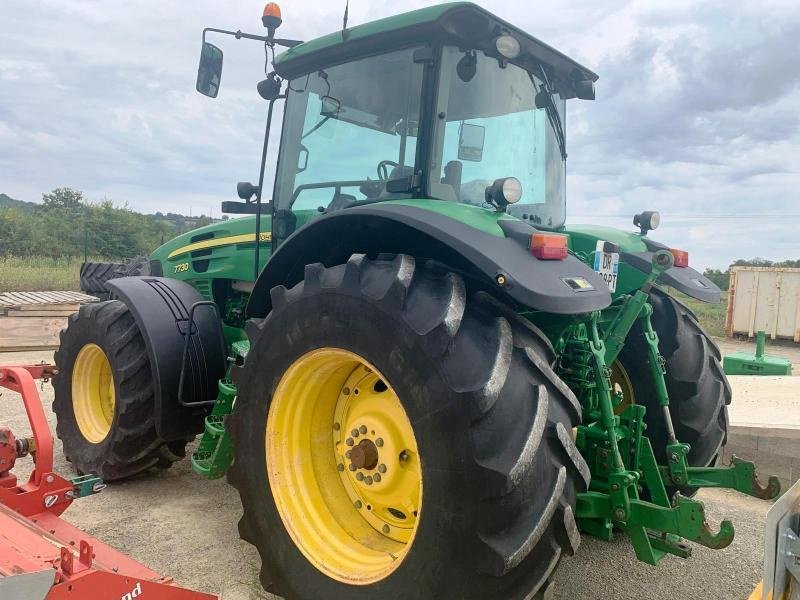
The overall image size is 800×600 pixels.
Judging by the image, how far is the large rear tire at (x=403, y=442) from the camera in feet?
6.14

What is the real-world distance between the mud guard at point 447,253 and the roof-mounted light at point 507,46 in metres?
0.80

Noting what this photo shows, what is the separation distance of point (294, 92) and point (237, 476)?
2.03 meters

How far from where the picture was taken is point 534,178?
10.5 feet

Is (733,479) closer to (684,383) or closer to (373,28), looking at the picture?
(684,383)

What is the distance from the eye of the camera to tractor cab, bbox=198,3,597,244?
2703mm

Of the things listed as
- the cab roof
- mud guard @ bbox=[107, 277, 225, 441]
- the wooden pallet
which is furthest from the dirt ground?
the wooden pallet

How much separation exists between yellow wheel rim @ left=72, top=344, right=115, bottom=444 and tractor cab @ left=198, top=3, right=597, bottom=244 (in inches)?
63.9

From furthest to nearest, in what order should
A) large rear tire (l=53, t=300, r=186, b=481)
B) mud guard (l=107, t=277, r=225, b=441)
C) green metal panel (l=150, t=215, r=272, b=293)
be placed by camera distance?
green metal panel (l=150, t=215, r=272, b=293)
large rear tire (l=53, t=300, r=186, b=481)
mud guard (l=107, t=277, r=225, b=441)

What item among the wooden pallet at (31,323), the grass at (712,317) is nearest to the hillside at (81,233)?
the wooden pallet at (31,323)

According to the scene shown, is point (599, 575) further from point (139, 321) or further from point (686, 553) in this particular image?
point (139, 321)

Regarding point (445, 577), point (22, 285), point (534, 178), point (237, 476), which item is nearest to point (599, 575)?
point (445, 577)

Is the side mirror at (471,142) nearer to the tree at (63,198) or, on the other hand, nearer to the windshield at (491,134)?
the windshield at (491,134)

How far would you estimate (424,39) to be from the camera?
277cm

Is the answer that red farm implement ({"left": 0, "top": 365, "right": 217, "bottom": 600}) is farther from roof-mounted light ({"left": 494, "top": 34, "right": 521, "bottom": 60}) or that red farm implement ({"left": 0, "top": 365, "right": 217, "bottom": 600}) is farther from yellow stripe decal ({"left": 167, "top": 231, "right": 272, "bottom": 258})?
roof-mounted light ({"left": 494, "top": 34, "right": 521, "bottom": 60})
